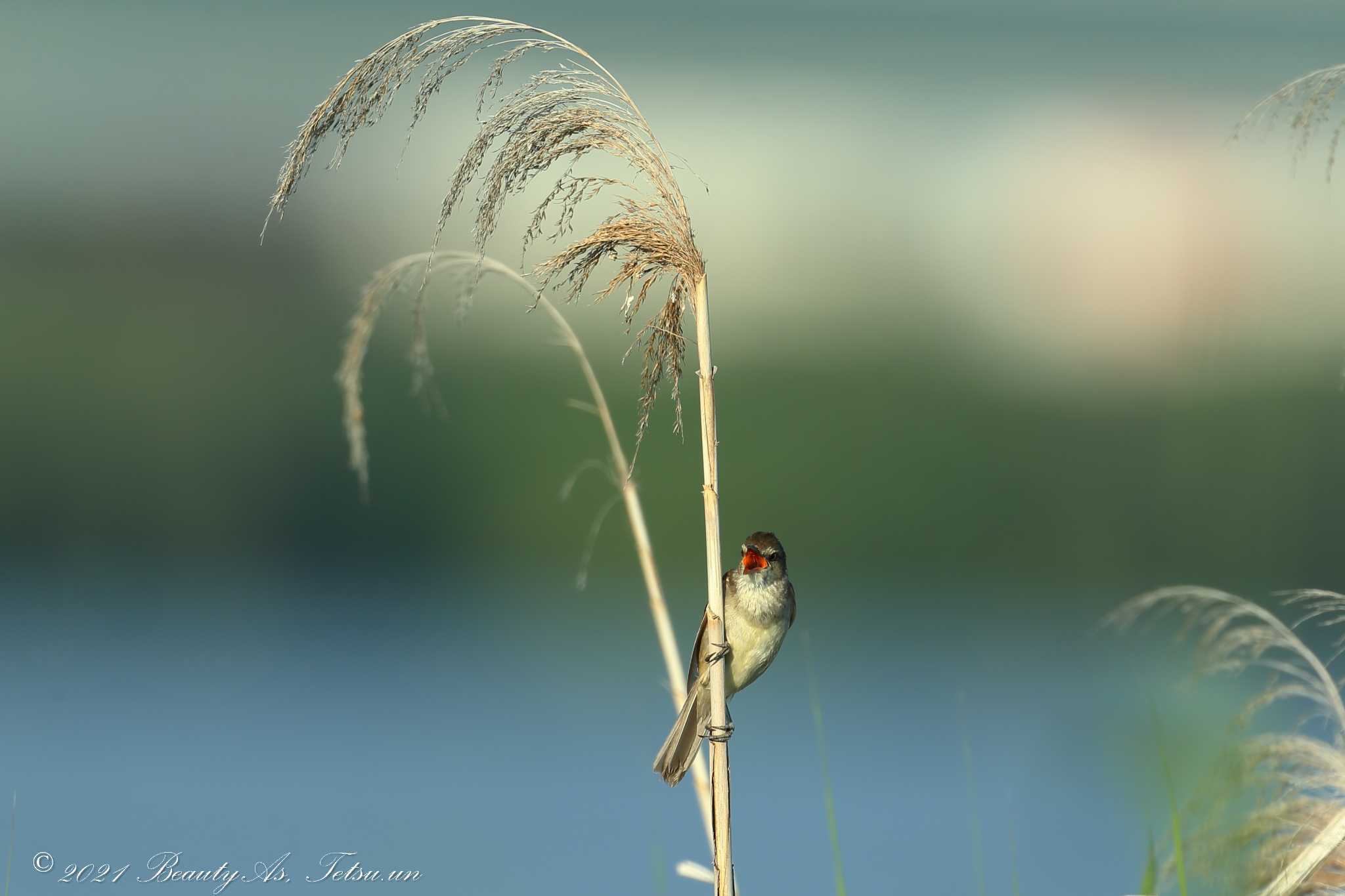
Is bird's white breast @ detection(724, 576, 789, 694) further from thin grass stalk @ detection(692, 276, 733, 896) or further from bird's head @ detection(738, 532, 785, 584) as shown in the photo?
thin grass stalk @ detection(692, 276, 733, 896)

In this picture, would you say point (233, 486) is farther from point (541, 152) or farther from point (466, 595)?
point (541, 152)

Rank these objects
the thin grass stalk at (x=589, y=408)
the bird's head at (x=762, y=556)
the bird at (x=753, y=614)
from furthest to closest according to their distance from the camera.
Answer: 1. the bird's head at (x=762, y=556)
2. the bird at (x=753, y=614)
3. the thin grass stalk at (x=589, y=408)

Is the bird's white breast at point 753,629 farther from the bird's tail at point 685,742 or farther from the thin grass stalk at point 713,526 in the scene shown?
the thin grass stalk at point 713,526

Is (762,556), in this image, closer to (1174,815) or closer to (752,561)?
(752,561)

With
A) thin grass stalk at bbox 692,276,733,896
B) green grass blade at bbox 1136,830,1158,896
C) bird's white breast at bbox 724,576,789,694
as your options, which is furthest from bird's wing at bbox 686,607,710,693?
green grass blade at bbox 1136,830,1158,896

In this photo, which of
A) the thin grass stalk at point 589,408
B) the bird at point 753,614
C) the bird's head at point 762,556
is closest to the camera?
the thin grass stalk at point 589,408

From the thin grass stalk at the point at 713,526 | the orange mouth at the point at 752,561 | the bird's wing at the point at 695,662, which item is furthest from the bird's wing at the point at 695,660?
the thin grass stalk at the point at 713,526

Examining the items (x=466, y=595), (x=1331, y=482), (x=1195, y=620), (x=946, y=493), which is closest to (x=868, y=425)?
(x=946, y=493)
